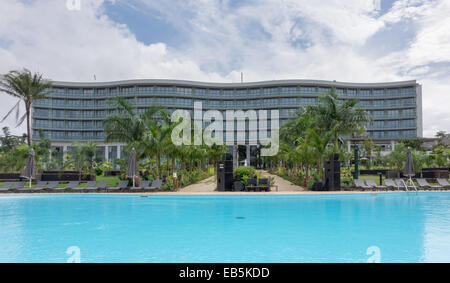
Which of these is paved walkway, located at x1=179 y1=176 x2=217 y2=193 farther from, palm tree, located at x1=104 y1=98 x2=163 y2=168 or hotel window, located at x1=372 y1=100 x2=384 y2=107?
hotel window, located at x1=372 y1=100 x2=384 y2=107

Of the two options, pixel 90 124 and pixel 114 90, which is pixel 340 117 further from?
pixel 90 124

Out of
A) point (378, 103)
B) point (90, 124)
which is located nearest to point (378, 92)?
point (378, 103)

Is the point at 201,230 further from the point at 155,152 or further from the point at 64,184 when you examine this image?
the point at 64,184

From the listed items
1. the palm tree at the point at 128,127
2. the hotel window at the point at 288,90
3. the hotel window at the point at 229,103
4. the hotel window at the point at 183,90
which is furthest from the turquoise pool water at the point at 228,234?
the hotel window at the point at 229,103

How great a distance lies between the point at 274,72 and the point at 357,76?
53.9ft

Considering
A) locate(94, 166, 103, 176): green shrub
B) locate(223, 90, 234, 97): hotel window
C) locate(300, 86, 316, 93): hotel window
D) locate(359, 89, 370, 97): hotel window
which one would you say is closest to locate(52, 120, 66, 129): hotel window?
locate(223, 90, 234, 97): hotel window

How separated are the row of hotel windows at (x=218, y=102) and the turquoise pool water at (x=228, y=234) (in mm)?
49067

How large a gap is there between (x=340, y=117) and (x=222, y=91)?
4255 centimetres

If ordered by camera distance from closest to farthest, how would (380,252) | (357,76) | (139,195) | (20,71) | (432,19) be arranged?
(380,252)
(432,19)
(139,195)
(20,71)
(357,76)

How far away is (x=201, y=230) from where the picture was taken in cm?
805

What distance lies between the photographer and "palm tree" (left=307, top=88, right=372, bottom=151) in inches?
915

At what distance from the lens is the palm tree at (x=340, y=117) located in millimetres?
23250
